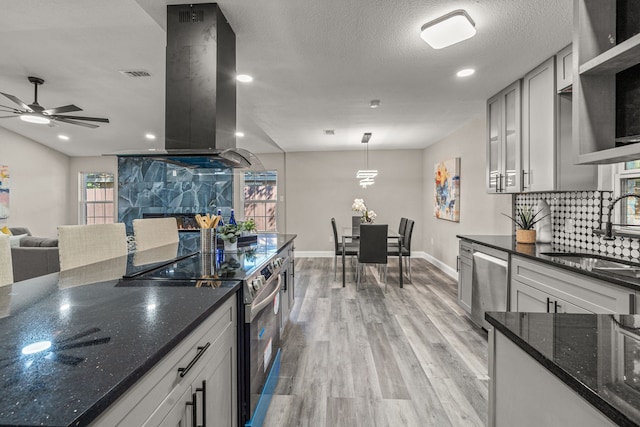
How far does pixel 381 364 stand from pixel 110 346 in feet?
6.77

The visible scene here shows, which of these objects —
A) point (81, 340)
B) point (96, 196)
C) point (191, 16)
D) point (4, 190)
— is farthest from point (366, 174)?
point (4, 190)

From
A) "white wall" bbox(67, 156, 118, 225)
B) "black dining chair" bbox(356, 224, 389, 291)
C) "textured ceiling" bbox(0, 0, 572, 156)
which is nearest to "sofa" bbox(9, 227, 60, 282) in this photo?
"textured ceiling" bbox(0, 0, 572, 156)

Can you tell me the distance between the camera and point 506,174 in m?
3.09

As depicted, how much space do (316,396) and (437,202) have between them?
4585 mm

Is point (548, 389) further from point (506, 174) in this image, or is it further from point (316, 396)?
point (506, 174)

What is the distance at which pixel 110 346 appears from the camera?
2.39ft

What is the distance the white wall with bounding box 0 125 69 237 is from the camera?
6.23m

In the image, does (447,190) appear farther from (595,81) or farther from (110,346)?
(110,346)

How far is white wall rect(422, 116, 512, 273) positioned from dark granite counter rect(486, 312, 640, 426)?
119 inches

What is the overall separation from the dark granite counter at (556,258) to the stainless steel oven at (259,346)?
1746 millimetres

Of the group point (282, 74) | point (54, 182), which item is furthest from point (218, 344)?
point (54, 182)

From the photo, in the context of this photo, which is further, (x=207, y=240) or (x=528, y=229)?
(x=528, y=229)

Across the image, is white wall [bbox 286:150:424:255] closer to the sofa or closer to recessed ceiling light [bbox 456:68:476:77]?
recessed ceiling light [bbox 456:68:476:77]

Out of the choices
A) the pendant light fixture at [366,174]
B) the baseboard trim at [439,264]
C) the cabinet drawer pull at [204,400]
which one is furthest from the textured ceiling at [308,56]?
the baseboard trim at [439,264]
